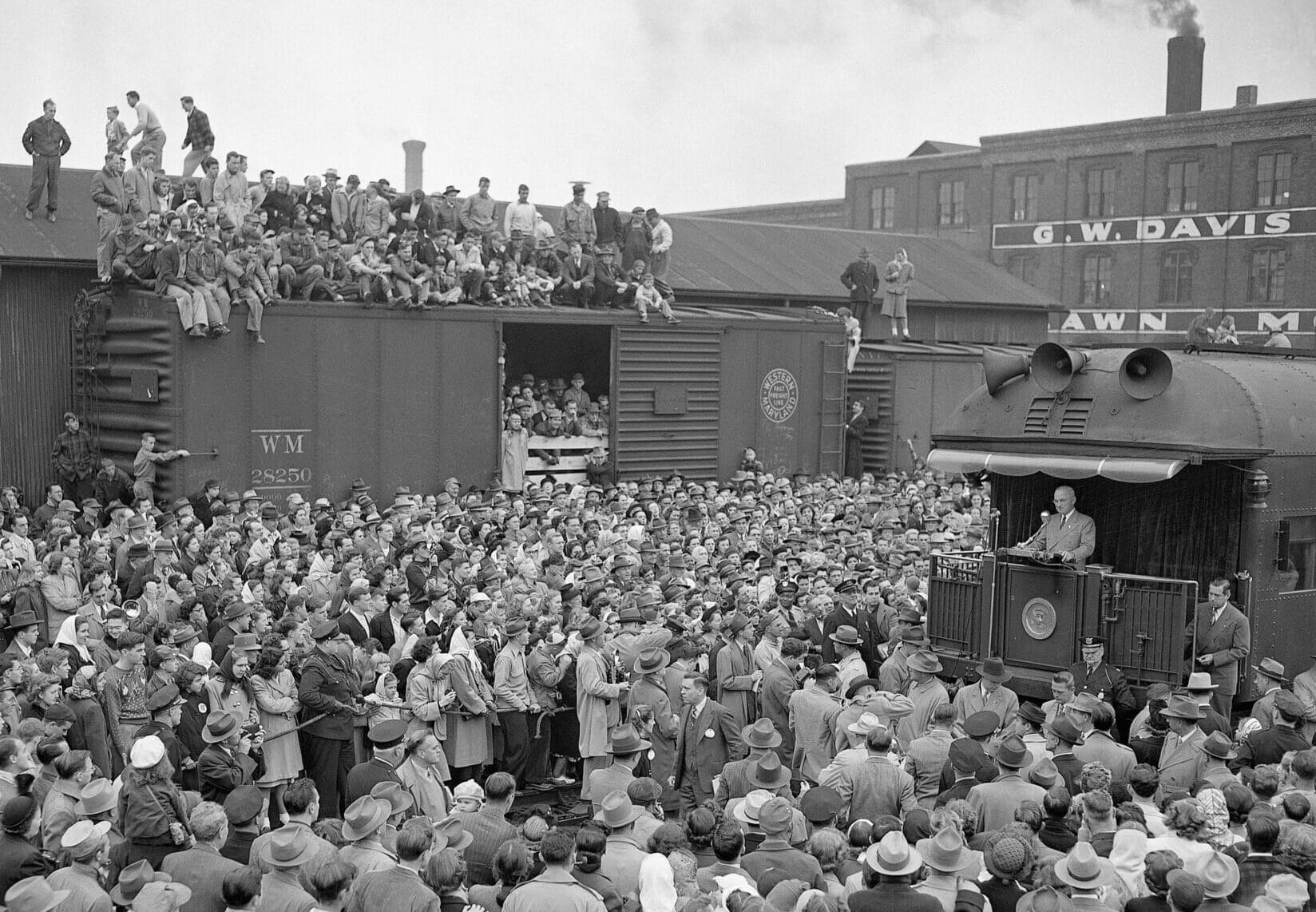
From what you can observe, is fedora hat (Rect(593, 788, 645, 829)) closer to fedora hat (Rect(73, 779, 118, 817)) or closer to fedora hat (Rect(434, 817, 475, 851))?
fedora hat (Rect(434, 817, 475, 851))

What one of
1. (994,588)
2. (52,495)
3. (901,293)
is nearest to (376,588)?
(994,588)

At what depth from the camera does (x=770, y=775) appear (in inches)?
324

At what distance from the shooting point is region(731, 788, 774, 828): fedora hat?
7.38m

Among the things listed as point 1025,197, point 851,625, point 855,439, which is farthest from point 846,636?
point 1025,197

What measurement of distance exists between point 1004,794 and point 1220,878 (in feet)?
5.99

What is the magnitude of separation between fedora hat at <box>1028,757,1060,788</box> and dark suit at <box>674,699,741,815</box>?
2.67 meters

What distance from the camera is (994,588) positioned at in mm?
11555

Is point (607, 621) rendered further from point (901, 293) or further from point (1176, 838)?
point (901, 293)

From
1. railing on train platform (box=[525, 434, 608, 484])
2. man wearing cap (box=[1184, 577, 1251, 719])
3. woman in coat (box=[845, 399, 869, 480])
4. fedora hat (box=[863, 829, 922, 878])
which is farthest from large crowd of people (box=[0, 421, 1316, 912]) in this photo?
woman in coat (box=[845, 399, 869, 480])

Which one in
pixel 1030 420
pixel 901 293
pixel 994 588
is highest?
pixel 901 293

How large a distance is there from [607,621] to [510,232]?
39.1 ft

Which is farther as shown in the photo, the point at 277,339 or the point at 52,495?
the point at 277,339

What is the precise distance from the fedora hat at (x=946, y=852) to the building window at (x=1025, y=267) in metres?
45.4

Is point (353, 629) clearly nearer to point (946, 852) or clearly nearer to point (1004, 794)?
point (1004, 794)
